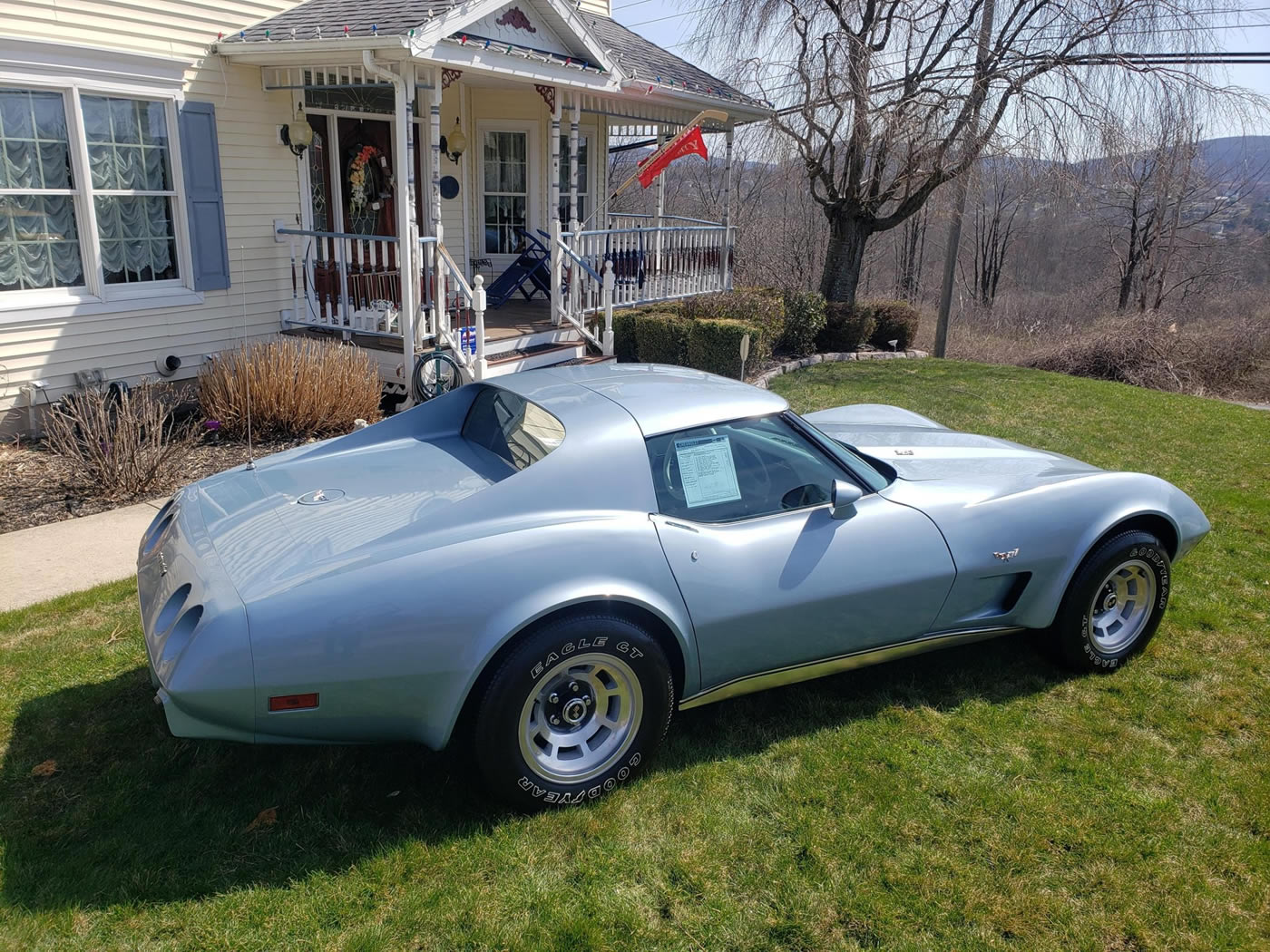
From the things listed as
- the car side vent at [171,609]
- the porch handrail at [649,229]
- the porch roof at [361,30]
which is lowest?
the car side vent at [171,609]

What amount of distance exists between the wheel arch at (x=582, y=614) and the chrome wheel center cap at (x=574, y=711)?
1.07 ft

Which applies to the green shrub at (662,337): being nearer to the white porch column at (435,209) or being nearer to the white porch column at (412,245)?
the white porch column at (435,209)

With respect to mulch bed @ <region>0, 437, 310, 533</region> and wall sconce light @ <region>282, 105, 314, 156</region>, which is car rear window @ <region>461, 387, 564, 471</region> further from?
wall sconce light @ <region>282, 105, 314, 156</region>

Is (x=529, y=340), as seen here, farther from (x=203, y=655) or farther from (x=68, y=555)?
(x=203, y=655)

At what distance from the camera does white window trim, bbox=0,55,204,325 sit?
25.1ft

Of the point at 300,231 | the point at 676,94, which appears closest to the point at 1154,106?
the point at 676,94

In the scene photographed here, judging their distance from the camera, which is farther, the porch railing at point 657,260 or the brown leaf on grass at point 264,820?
the porch railing at point 657,260

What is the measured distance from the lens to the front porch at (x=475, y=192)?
8977 millimetres

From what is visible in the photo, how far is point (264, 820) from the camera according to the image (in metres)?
3.22

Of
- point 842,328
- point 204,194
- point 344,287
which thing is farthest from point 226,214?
point 842,328

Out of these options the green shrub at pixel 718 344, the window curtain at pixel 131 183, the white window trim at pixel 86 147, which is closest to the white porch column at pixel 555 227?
the green shrub at pixel 718 344

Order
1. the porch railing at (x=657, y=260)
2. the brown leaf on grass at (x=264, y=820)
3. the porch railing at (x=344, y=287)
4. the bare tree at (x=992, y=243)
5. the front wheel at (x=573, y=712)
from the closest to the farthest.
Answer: the front wheel at (x=573, y=712), the brown leaf on grass at (x=264, y=820), the porch railing at (x=344, y=287), the porch railing at (x=657, y=260), the bare tree at (x=992, y=243)

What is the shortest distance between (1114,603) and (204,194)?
8.40m

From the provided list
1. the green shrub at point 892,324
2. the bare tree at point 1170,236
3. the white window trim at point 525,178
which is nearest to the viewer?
the white window trim at point 525,178
